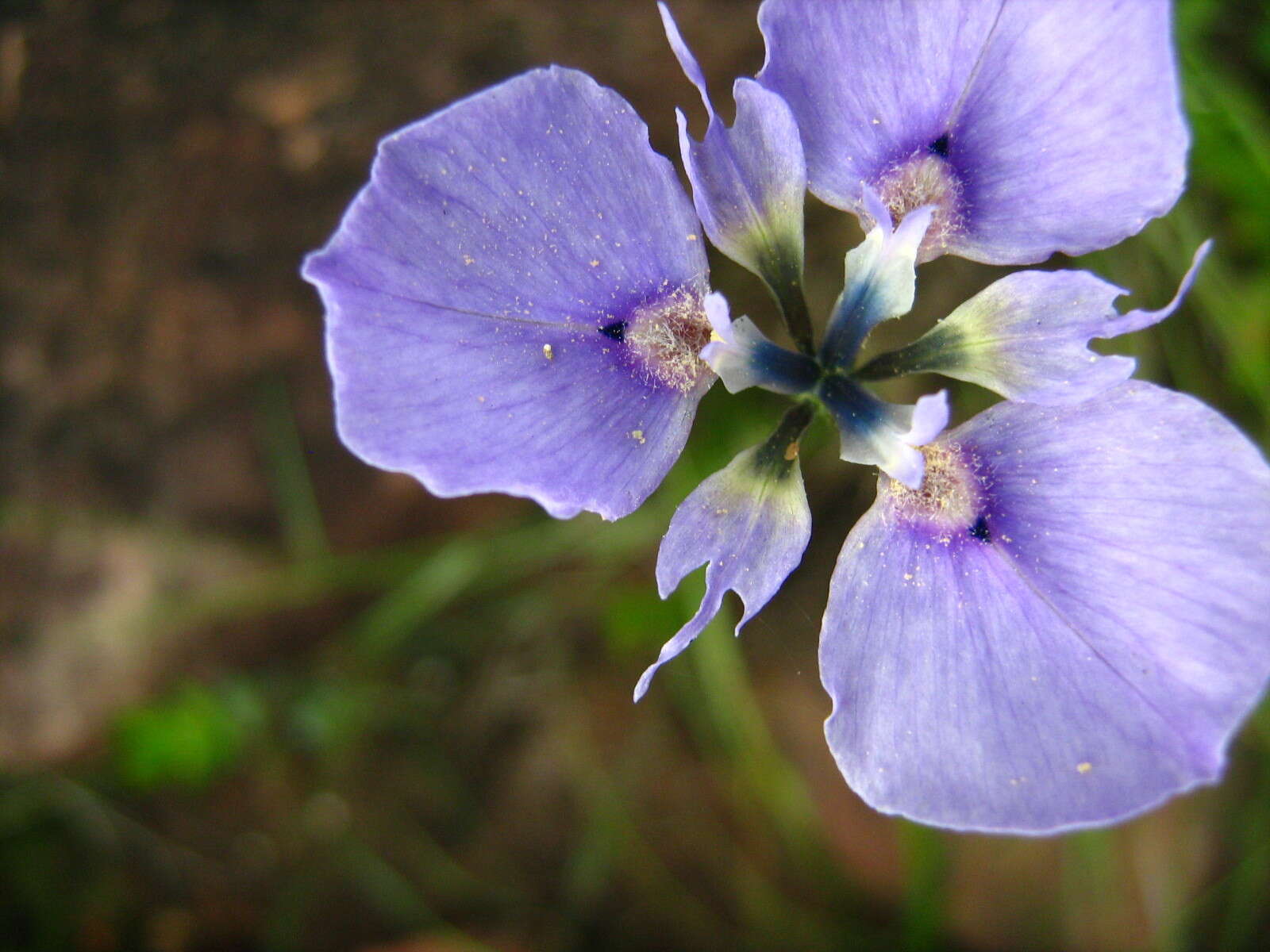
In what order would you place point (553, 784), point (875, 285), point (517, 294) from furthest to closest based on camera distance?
point (553, 784) < point (875, 285) < point (517, 294)

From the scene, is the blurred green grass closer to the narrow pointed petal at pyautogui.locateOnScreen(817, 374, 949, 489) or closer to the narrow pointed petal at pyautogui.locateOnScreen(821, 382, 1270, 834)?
the narrow pointed petal at pyautogui.locateOnScreen(817, 374, 949, 489)

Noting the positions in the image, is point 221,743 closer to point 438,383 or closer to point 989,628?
point 438,383

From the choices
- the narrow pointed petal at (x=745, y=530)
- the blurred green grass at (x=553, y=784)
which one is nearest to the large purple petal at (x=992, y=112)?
the narrow pointed petal at (x=745, y=530)

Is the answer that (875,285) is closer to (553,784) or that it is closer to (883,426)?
(883,426)

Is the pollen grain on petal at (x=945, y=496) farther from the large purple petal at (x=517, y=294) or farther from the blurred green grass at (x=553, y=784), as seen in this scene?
the blurred green grass at (x=553, y=784)

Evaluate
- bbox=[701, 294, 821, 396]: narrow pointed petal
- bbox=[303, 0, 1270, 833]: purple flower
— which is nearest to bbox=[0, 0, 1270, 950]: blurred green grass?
bbox=[701, 294, 821, 396]: narrow pointed petal

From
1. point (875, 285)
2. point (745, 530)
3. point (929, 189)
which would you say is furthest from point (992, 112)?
point (745, 530)

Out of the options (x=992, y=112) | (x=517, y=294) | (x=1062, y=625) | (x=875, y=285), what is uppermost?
(x=517, y=294)
